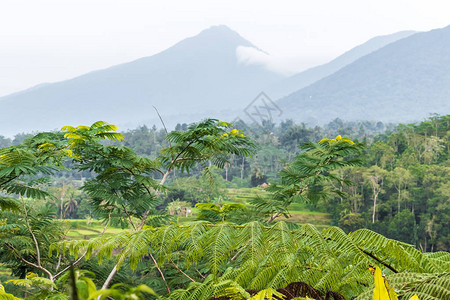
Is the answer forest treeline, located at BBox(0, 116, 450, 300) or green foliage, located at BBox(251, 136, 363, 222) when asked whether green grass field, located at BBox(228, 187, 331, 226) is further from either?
green foliage, located at BBox(251, 136, 363, 222)

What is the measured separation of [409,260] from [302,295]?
0.36 m

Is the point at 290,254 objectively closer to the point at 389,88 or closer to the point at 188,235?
the point at 188,235

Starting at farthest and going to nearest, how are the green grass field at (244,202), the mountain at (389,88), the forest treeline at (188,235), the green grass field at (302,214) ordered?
the mountain at (389,88), the green grass field at (302,214), the green grass field at (244,202), the forest treeline at (188,235)

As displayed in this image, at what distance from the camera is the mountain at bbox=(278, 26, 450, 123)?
142375 millimetres

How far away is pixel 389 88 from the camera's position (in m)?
150

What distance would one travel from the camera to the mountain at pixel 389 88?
14238 centimetres

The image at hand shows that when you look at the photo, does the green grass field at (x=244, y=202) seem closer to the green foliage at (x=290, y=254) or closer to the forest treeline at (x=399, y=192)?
the forest treeline at (x=399, y=192)

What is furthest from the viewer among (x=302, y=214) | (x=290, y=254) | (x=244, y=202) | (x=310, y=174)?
(x=302, y=214)

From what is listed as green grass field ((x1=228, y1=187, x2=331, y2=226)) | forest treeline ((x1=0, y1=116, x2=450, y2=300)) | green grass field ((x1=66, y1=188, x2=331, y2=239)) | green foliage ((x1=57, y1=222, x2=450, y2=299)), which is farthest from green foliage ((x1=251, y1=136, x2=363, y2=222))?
green grass field ((x1=228, y1=187, x2=331, y2=226))

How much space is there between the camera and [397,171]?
24250 mm

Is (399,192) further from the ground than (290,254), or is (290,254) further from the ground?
(290,254)

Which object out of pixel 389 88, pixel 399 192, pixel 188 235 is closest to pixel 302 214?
pixel 399 192

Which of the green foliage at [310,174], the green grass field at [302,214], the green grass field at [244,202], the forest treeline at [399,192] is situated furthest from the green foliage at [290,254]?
the green grass field at [302,214]

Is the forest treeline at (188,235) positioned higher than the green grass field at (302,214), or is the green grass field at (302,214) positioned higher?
the forest treeline at (188,235)
